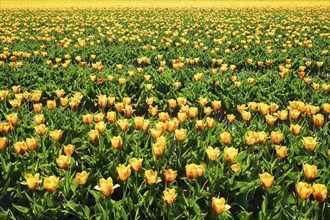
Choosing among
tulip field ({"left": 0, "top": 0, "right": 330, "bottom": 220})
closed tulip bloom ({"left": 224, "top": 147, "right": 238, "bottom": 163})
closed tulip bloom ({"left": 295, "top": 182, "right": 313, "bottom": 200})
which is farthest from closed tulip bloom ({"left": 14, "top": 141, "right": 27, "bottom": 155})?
closed tulip bloom ({"left": 295, "top": 182, "right": 313, "bottom": 200})

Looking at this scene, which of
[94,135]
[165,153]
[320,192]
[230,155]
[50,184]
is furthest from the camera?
[165,153]

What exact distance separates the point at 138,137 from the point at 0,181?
1414mm

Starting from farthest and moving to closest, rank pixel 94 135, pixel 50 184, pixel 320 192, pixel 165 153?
pixel 165 153 → pixel 94 135 → pixel 50 184 → pixel 320 192

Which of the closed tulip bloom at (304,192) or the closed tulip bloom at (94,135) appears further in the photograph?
the closed tulip bloom at (94,135)

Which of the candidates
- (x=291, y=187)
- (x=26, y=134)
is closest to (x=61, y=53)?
(x=26, y=134)

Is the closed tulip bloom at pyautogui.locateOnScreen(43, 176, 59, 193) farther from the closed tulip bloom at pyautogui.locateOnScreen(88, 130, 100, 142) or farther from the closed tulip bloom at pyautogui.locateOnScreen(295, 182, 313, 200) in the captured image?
the closed tulip bloom at pyautogui.locateOnScreen(295, 182, 313, 200)

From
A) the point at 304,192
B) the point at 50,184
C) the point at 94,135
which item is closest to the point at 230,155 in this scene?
the point at 304,192

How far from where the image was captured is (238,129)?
407 cm

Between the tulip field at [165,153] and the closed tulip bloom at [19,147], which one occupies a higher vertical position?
the closed tulip bloom at [19,147]

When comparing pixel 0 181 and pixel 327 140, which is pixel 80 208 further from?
pixel 327 140

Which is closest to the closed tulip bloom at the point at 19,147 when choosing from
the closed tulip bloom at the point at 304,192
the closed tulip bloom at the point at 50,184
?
the closed tulip bloom at the point at 50,184

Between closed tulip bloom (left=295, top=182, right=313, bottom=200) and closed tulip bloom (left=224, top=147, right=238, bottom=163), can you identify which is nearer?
closed tulip bloom (left=295, top=182, right=313, bottom=200)

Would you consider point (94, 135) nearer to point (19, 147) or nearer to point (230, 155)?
point (19, 147)

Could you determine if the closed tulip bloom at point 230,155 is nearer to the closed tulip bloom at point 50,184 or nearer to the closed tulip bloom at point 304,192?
the closed tulip bloom at point 304,192
